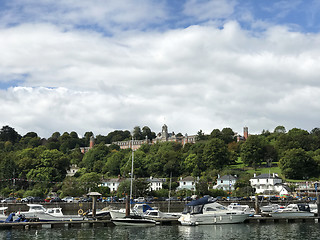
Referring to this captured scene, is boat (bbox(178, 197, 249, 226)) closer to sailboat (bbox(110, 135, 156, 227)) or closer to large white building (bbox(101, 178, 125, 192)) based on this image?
sailboat (bbox(110, 135, 156, 227))

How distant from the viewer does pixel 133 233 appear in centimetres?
4250

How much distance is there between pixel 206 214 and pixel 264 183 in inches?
2216

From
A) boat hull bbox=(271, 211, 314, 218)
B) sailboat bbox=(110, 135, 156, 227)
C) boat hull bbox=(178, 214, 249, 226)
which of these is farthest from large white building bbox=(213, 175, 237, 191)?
sailboat bbox=(110, 135, 156, 227)

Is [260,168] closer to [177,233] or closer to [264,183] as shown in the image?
[264,183]

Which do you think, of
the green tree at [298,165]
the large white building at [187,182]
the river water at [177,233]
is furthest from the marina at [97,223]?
the large white building at [187,182]

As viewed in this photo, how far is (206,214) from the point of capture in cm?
4738

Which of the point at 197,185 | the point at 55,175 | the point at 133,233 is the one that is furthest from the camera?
the point at 55,175

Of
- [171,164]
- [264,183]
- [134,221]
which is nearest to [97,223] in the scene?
[134,221]

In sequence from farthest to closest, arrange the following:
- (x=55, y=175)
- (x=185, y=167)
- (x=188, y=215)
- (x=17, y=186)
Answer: (x=185, y=167), (x=55, y=175), (x=17, y=186), (x=188, y=215)

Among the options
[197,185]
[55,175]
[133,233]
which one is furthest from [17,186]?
[133,233]

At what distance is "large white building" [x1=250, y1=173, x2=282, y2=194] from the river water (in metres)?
49.8

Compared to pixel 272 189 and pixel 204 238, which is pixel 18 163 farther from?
pixel 204 238

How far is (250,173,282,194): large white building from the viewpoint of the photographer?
9700cm

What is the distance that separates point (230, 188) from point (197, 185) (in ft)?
34.9
